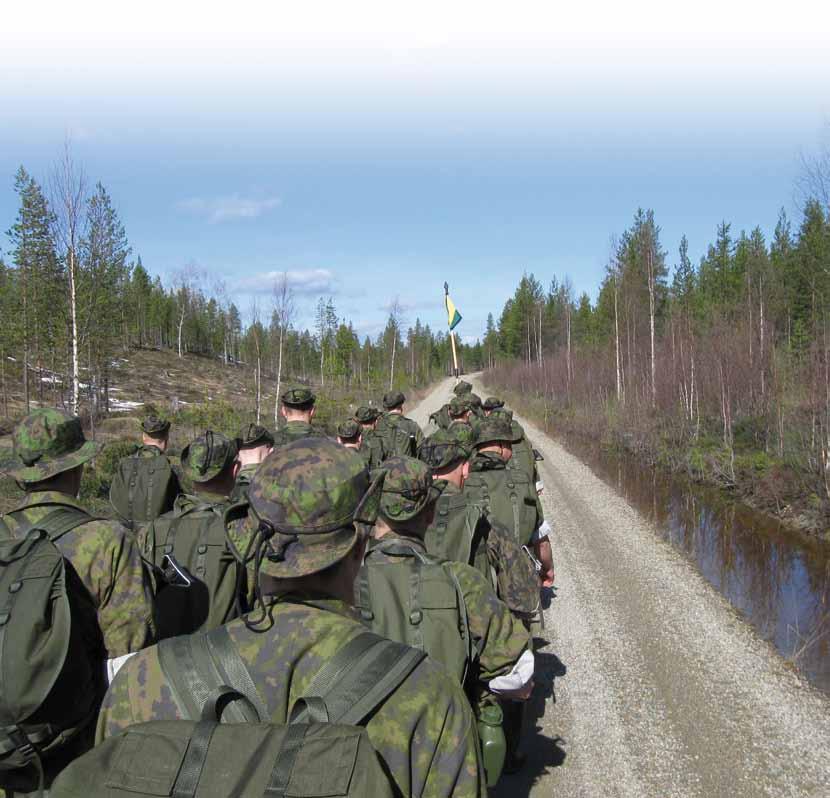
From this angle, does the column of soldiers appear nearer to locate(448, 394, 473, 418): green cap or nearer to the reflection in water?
locate(448, 394, 473, 418): green cap

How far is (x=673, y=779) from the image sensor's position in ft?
15.5

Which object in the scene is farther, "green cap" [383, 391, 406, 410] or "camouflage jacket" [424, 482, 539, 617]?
"green cap" [383, 391, 406, 410]

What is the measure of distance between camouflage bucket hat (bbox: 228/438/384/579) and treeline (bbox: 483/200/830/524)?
42.4 ft

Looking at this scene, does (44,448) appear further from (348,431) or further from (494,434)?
(348,431)

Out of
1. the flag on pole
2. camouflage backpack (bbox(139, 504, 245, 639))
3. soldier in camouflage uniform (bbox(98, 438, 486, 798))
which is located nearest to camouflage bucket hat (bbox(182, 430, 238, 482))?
camouflage backpack (bbox(139, 504, 245, 639))

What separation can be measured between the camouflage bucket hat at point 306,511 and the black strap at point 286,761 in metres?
0.44

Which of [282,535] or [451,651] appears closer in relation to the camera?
[282,535]

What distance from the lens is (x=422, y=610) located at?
2912 millimetres

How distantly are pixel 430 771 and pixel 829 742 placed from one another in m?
5.22

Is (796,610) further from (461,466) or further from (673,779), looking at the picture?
(461,466)

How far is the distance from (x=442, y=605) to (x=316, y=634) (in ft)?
4.96

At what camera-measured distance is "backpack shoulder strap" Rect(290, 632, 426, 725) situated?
4.37 feet

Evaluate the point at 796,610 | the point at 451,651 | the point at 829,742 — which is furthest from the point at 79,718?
the point at 796,610

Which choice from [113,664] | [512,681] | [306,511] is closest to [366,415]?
[512,681]
